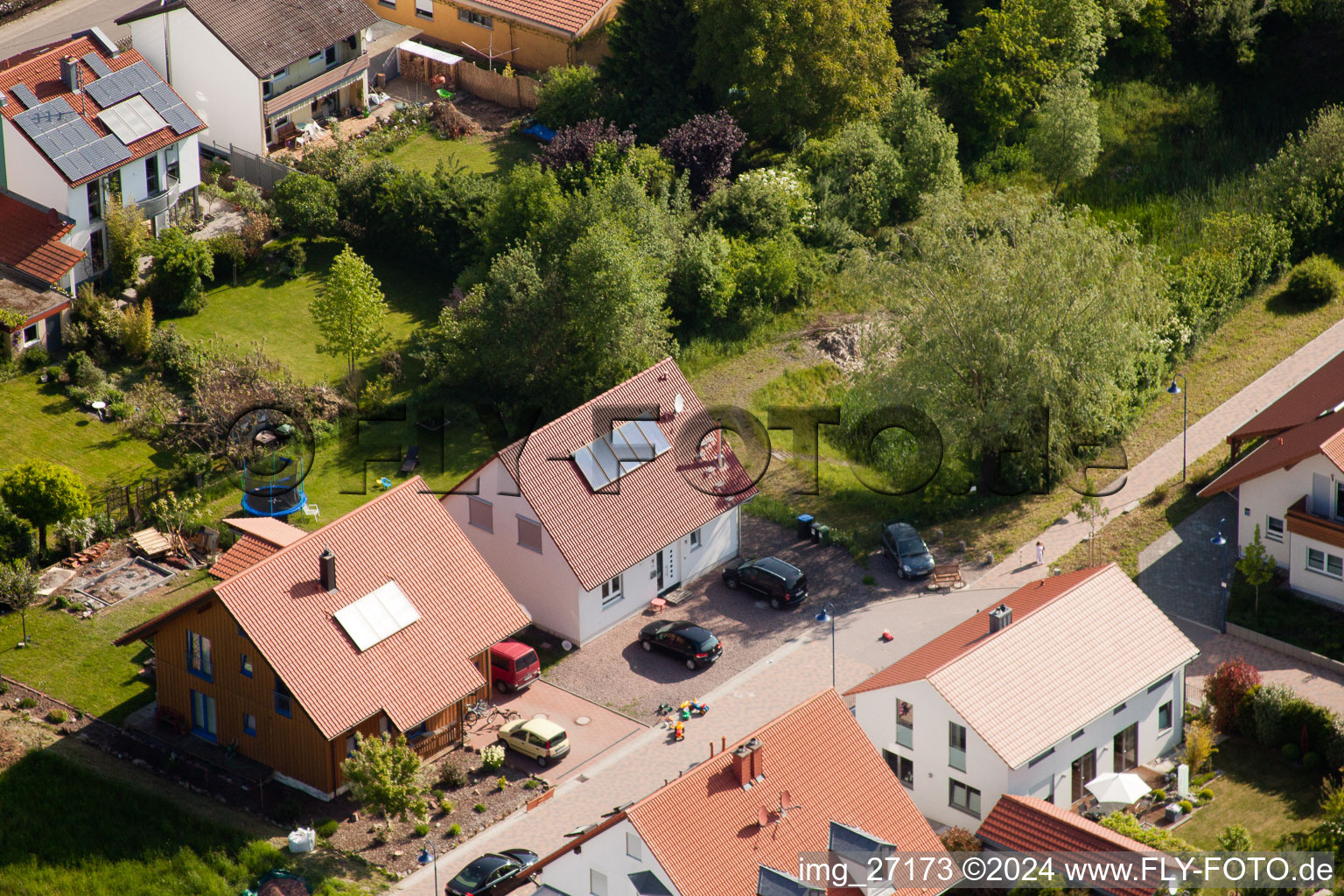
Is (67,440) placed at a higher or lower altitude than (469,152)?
lower

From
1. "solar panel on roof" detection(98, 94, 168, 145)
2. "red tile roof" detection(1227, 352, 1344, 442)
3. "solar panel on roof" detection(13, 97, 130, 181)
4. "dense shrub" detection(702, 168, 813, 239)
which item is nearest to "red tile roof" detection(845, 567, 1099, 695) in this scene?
"red tile roof" detection(1227, 352, 1344, 442)

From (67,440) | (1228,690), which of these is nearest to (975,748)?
(1228,690)

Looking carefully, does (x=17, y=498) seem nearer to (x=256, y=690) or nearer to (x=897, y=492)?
(x=256, y=690)

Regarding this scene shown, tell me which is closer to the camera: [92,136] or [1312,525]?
[1312,525]

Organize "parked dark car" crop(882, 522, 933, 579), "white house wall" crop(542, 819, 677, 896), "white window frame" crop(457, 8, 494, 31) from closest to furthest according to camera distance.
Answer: "white house wall" crop(542, 819, 677, 896) < "parked dark car" crop(882, 522, 933, 579) < "white window frame" crop(457, 8, 494, 31)

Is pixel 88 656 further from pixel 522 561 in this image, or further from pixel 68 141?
pixel 68 141

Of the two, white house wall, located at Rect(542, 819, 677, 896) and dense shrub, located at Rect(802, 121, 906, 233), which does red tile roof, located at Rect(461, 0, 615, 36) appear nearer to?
dense shrub, located at Rect(802, 121, 906, 233)
